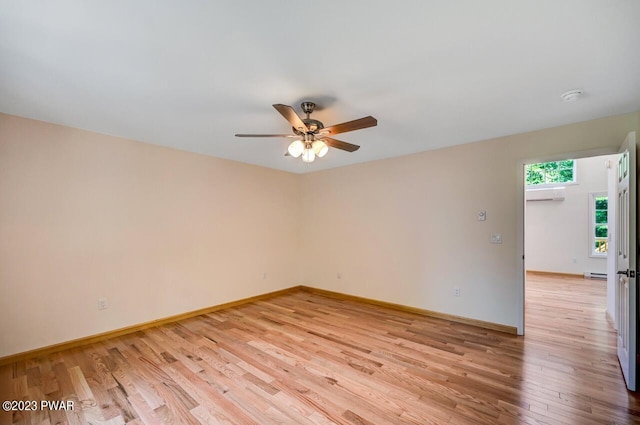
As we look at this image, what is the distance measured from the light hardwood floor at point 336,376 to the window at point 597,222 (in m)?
4.17

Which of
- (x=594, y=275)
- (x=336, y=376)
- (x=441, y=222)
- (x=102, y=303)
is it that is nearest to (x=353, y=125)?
(x=336, y=376)

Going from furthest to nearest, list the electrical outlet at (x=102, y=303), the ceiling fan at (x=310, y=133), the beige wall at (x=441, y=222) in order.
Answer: the beige wall at (x=441, y=222)
the electrical outlet at (x=102, y=303)
the ceiling fan at (x=310, y=133)

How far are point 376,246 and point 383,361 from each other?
7.09 feet

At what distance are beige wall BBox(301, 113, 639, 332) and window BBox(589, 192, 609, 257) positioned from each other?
5.41 m

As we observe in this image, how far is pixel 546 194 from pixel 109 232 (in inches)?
375

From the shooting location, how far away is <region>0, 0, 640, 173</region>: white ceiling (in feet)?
4.69

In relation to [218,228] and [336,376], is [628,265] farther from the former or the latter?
[218,228]

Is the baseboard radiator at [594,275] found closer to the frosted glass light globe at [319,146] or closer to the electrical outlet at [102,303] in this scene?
the frosted glass light globe at [319,146]

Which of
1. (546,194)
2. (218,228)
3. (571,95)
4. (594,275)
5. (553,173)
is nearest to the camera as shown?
(571,95)

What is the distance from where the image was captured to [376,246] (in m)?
4.58

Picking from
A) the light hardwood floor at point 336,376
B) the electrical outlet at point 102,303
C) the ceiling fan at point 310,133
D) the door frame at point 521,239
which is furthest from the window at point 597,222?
the electrical outlet at point 102,303

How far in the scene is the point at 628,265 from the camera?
2250 millimetres

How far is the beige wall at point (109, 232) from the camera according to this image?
2723 millimetres

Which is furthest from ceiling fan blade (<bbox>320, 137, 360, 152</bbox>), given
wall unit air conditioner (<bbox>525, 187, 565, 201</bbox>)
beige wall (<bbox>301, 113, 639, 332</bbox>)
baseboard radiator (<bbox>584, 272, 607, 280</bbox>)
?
baseboard radiator (<bbox>584, 272, 607, 280</bbox>)
